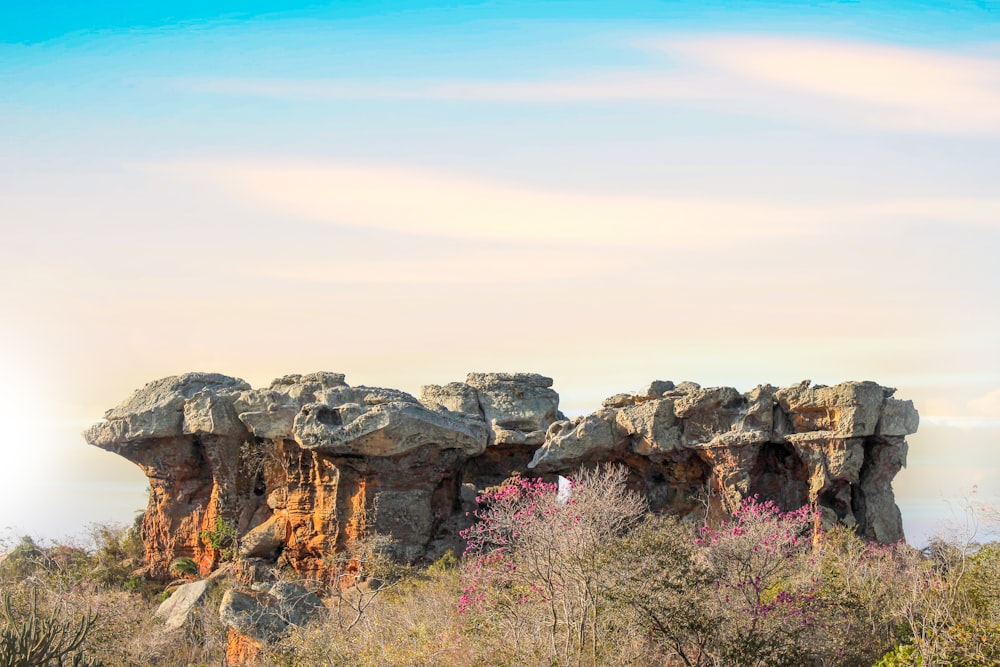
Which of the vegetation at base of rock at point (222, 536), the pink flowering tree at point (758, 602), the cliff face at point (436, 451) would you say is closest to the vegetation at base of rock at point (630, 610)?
the pink flowering tree at point (758, 602)

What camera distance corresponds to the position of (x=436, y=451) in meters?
29.2

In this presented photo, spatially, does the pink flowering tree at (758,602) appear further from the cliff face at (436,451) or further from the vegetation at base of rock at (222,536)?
the vegetation at base of rock at (222,536)

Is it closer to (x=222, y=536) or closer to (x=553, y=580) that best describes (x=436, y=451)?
(x=222, y=536)

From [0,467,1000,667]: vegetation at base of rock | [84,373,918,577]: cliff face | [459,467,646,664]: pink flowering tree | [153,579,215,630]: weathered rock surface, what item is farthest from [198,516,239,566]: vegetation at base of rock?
[459,467,646,664]: pink flowering tree

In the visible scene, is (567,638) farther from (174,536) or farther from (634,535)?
(174,536)

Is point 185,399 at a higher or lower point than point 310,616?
higher

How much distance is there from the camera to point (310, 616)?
77.8 feet

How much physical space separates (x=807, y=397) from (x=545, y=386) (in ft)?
22.8

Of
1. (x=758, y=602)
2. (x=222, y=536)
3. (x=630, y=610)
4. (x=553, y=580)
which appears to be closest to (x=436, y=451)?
(x=222, y=536)

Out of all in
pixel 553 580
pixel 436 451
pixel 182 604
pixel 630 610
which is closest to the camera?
pixel 630 610

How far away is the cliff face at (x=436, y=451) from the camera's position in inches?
1118

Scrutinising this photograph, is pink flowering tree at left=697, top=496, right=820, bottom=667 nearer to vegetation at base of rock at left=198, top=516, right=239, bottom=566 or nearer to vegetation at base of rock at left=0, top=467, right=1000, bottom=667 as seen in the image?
vegetation at base of rock at left=0, top=467, right=1000, bottom=667

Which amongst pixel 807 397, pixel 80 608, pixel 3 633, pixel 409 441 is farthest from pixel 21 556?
pixel 807 397

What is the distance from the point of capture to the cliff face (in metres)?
28.4
